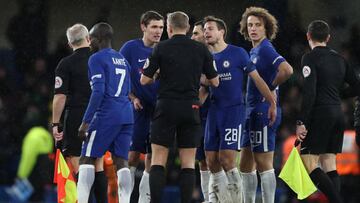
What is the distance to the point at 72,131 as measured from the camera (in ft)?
35.9

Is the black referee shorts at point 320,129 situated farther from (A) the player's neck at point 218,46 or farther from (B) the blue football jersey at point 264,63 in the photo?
(A) the player's neck at point 218,46

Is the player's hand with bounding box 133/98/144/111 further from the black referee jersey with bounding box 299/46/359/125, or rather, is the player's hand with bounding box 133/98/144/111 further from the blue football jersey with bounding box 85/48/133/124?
the black referee jersey with bounding box 299/46/359/125

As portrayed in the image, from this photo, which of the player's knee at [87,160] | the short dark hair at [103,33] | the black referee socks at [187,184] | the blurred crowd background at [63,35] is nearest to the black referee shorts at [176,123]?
the black referee socks at [187,184]

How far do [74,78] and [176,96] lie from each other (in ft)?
4.93

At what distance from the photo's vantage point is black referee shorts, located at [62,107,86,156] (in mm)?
10906

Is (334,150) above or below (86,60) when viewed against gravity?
below

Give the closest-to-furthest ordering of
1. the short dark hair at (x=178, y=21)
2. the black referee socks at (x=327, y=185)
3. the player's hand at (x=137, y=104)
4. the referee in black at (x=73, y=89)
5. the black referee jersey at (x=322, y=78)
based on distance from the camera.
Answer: the short dark hair at (x=178, y=21) < the black referee jersey at (x=322, y=78) < the black referee socks at (x=327, y=185) < the referee in black at (x=73, y=89) < the player's hand at (x=137, y=104)

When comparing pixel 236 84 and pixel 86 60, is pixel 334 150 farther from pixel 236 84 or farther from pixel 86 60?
pixel 86 60

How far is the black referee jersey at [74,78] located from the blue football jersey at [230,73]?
1.24 meters

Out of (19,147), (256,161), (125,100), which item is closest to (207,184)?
(256,161)

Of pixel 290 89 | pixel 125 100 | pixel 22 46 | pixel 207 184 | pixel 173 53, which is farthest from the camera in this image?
pixel 22 46

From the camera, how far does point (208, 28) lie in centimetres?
1061

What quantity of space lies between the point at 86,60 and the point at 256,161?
1881mm

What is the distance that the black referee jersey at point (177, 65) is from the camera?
968cm
